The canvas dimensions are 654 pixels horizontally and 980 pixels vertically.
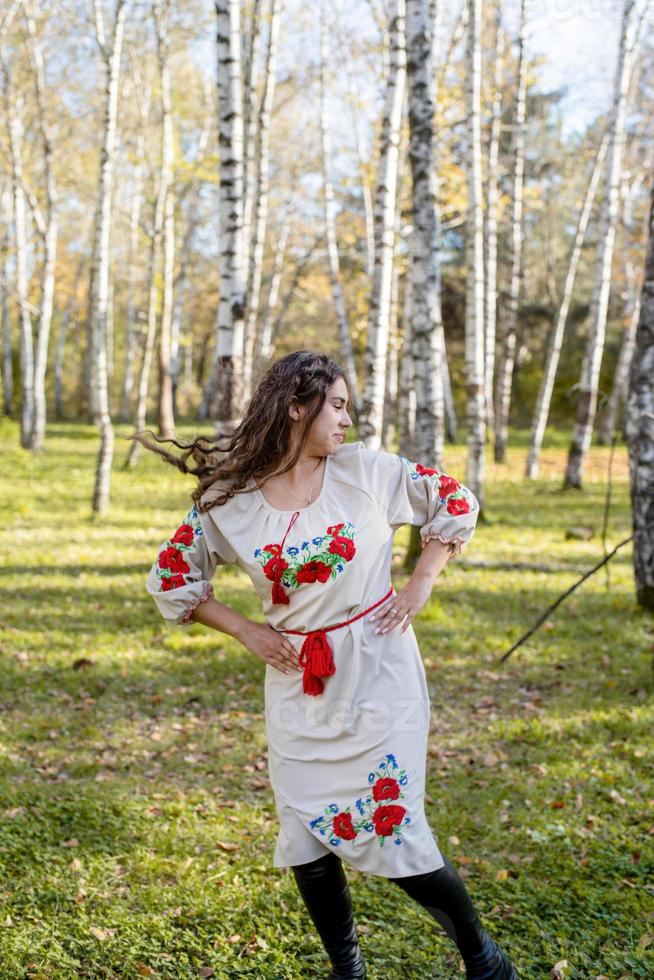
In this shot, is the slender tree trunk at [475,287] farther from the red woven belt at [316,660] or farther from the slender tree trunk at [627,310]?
the slender tree trunk at [627,310]

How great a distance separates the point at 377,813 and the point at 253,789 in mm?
2218

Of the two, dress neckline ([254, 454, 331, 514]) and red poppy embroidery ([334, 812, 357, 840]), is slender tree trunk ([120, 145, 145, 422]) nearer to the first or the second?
dress neckline ([254, 454, 331, 514])

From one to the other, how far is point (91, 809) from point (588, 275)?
30346mm

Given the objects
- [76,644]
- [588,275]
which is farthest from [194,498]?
[588,275]

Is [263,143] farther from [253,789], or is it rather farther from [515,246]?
[253,789]

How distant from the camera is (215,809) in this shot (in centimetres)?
435

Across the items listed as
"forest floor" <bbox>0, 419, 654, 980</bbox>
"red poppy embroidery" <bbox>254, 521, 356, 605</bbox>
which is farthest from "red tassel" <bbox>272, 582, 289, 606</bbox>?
"forest floor" <bbox>0, 419, 654, 980</bbox>

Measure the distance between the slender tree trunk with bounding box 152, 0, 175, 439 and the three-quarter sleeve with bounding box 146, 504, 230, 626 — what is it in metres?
10.4

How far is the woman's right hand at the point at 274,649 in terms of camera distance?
2.64m

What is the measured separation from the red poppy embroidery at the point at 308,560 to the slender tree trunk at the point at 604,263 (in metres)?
12.3

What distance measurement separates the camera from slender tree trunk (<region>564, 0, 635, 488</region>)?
43.4 ft

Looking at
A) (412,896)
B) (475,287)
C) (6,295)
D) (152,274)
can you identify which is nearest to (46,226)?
(152,274)

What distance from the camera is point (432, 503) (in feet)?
9.15

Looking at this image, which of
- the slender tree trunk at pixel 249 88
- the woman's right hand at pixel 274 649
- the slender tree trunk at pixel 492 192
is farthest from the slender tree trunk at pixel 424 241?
the slender tree trunk at pixel 492 192
